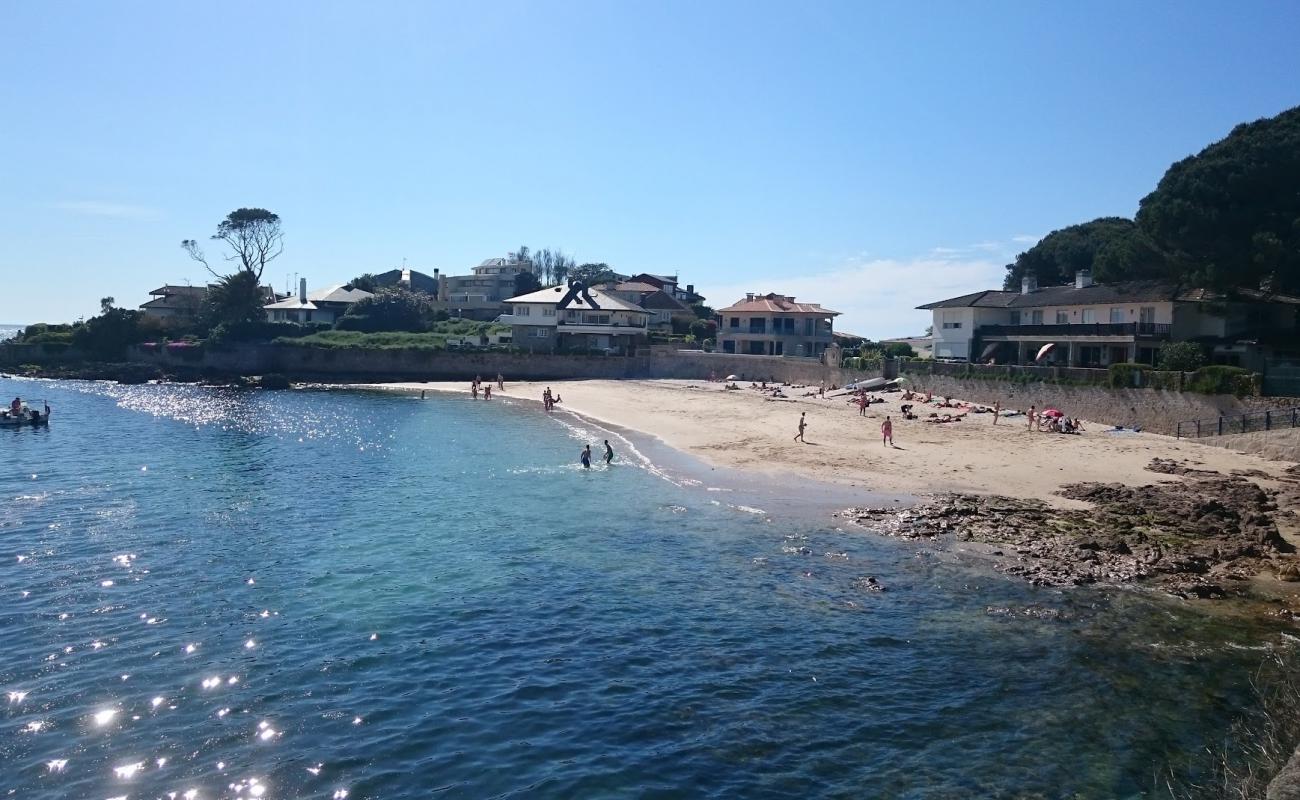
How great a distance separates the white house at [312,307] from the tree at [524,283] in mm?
20004

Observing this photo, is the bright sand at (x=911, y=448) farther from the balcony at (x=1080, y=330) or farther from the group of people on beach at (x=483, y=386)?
the group of people on beach at (x=483, y=386)

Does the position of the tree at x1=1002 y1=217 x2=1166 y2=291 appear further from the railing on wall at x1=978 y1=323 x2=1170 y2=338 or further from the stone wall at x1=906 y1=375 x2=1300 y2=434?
the stone wall at x1=906 y1=375 x2=1300 y2=434

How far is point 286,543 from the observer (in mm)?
25266

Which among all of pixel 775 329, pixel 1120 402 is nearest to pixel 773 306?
pixel 775 329

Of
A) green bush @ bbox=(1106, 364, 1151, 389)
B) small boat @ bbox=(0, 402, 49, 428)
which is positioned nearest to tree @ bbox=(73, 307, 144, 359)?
small boat @ bbox=(0, 402, 49, 428)

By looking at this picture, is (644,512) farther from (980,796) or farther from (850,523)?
(980,796)

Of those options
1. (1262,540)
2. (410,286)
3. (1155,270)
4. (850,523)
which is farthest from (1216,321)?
(410,286)

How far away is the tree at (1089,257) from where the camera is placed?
48312 millimetres

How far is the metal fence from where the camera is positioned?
34575mm

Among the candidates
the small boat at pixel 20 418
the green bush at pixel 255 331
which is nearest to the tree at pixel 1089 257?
the small boat at pixel 20 418

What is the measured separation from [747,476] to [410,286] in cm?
11190

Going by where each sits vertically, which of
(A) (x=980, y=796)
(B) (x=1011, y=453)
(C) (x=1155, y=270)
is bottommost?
(A) (x=980, y=796)

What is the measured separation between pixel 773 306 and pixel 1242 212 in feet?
134

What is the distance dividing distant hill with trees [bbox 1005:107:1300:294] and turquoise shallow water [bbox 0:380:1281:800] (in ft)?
87.9
